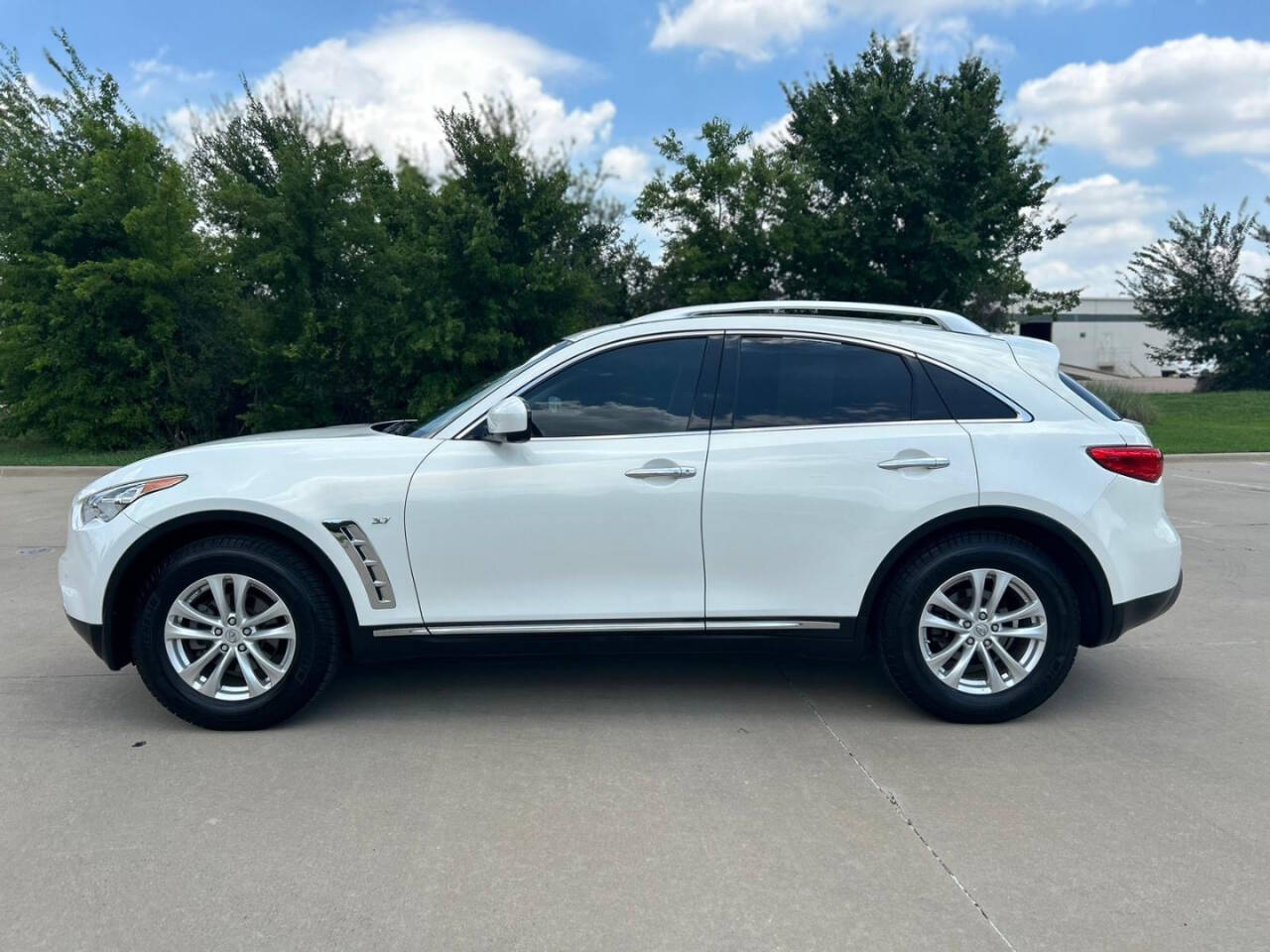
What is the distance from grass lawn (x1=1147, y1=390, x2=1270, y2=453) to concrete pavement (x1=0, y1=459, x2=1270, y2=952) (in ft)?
47.3

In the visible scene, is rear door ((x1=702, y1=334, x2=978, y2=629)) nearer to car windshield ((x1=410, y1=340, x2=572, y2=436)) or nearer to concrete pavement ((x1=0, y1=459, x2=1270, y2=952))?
concrete pavement ((x1=0, y1=459, x2=1270, y2=952))

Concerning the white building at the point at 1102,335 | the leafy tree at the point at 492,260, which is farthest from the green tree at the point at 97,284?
the white building at the point at 1102,335

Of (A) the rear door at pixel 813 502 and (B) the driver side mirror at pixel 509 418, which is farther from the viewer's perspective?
(A) the rear door at pixel 813 502

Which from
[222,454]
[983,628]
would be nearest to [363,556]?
[222,454]

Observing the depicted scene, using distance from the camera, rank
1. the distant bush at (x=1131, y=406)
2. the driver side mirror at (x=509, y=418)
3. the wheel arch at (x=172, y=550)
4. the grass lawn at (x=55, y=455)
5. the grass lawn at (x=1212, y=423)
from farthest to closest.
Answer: the distant bush at (x=1131, y=406), the grass lawn at (x=1212, y=423), the grass lawn at (x=55, y=455), the wheel arch at (x=172, y=550), the driver side mirror at (x=509, y=418)

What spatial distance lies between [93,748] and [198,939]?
1767 millimetres

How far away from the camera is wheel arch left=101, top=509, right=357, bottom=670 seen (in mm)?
4203

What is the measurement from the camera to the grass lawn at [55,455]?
16609mm

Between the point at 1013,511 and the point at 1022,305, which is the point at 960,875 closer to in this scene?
the point at 1013,511

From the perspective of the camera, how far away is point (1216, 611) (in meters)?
6.40

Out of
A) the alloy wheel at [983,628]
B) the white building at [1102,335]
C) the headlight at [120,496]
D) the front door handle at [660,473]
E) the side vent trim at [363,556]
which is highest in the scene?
the white building at [1102,335]

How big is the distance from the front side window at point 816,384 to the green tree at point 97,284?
16.1m

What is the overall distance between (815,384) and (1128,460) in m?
1.37

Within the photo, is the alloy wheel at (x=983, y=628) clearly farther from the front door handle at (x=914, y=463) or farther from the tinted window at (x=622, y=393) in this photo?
the tinted window at (x=622, y=393)
